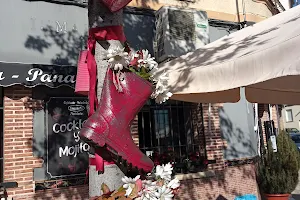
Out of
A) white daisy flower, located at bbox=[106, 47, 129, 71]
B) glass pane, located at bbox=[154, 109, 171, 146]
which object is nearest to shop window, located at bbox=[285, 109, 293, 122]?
glass pane, located at bbox=[154, 109, 171, 146]

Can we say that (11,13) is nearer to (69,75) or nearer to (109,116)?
(69,75)

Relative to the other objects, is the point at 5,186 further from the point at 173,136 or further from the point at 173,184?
the point at 173,184

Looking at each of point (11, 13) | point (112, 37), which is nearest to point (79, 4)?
point (11, 13)

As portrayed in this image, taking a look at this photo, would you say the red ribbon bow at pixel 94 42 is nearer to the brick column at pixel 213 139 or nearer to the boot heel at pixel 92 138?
the boot heel at pixel 92 138

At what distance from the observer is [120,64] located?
1.80 m

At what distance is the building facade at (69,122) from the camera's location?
17.0ft

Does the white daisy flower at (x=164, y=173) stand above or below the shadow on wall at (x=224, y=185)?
above

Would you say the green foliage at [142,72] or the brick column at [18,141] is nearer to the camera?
the green foliage at [142,72]

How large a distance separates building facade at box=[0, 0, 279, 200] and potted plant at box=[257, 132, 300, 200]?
1.42 feet

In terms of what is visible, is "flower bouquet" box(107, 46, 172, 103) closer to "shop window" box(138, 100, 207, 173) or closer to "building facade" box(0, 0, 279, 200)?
"building facade" box(0, 0, 279, 200)

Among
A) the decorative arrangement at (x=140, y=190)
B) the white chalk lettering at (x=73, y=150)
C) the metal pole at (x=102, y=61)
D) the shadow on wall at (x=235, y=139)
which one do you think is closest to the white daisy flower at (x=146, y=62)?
the metal pole at (x=102, y=61)

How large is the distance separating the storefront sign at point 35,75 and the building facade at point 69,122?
0.05ft

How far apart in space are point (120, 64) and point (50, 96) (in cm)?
407

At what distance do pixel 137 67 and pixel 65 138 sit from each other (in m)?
3.98
